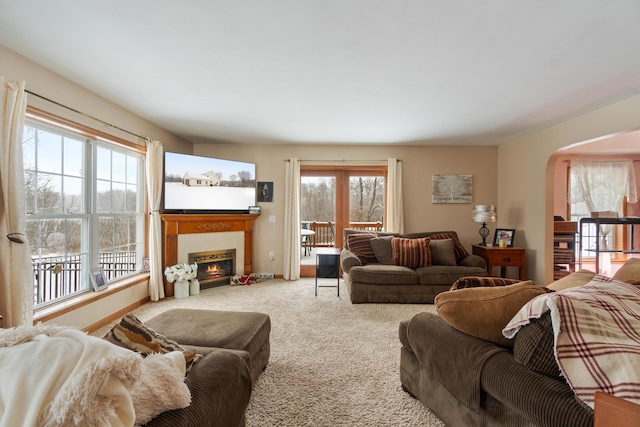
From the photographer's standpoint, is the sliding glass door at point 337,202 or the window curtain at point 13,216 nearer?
the window curtain at point 13,216

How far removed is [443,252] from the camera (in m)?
4.01

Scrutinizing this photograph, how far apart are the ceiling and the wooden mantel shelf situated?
4.68 feet

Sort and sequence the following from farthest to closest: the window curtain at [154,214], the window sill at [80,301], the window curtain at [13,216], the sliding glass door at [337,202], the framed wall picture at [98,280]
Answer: the sliding glass door at [337,202] → the window curtain at [154,214] → the framed wall picture at [98,280] → the window sill at [80,301] → the window curtain at [13,216]

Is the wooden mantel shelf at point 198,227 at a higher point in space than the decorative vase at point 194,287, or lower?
higher

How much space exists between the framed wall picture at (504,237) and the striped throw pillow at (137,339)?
14.9ft

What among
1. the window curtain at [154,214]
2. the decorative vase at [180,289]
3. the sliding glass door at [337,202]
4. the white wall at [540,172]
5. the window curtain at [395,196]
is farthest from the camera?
the sliding glass door at [337,202]

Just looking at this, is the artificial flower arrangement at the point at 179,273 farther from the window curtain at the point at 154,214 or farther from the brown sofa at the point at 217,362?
the brown sofa at the point at 217,362

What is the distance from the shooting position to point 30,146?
7.57ft

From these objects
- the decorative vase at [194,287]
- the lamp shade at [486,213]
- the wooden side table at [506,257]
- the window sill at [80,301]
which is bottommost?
the decorative vase at [194,287]

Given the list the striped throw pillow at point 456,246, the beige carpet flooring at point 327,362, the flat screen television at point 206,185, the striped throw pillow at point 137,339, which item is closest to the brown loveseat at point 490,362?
the beige carpet flooring at point 327,362

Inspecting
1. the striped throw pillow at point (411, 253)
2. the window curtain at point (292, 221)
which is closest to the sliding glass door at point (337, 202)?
the window curtain at point (292, 221)

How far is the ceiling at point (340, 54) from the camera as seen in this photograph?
63.8 inches

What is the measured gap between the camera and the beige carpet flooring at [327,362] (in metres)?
1.62

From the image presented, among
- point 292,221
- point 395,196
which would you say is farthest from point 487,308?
point 292,221
